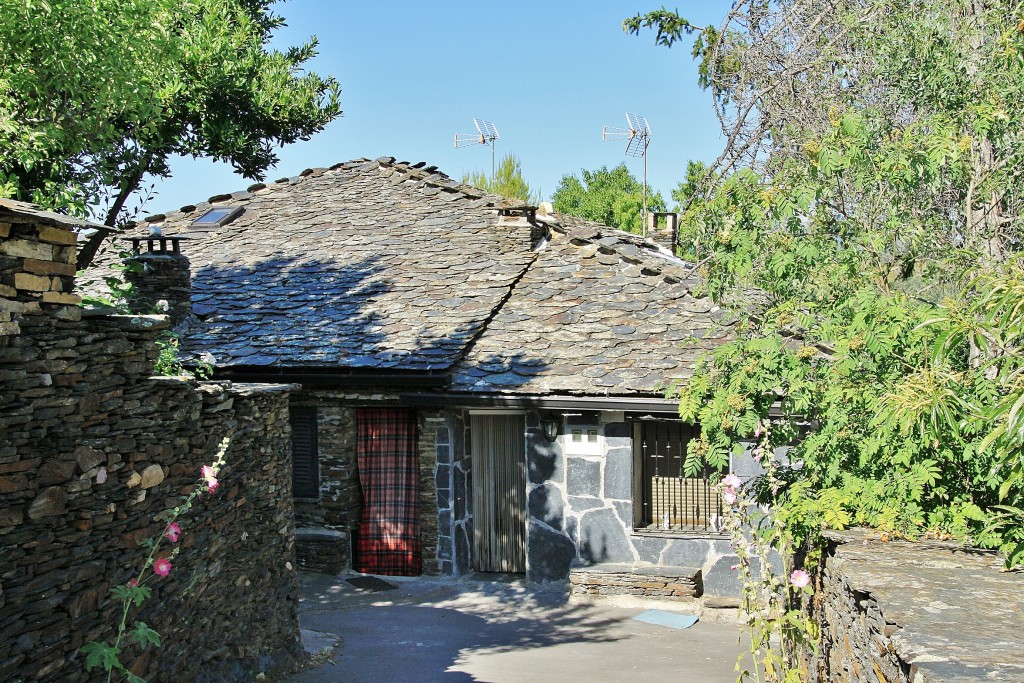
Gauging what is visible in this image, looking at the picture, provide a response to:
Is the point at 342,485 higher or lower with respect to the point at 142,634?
higher

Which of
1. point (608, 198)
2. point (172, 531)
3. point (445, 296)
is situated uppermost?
point (608, 198)

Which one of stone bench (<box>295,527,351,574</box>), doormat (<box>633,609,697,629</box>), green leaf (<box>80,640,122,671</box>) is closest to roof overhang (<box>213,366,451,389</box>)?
stone bench (<box>295,527,351,574</box>)

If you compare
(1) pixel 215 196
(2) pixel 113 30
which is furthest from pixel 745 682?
(1) pixel 215 196

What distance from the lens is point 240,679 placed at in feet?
25.5

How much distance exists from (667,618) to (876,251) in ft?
18.5

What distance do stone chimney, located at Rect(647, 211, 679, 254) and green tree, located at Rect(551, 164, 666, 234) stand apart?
25.2m

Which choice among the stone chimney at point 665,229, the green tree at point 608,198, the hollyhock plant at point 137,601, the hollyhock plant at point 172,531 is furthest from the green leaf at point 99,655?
the green tree at point 608,198

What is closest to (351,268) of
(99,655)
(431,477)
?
(431,477)

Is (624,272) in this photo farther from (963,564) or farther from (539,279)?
(963,564)

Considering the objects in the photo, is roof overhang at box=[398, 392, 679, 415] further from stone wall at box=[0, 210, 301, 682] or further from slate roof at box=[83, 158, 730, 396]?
stone wall at box=[0, 210, 301, 682]

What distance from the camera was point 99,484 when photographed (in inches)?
228

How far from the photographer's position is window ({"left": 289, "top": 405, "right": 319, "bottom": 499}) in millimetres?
13211

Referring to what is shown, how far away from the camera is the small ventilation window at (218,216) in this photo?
58.5 ft

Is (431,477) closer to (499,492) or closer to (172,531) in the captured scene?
(499,492)
